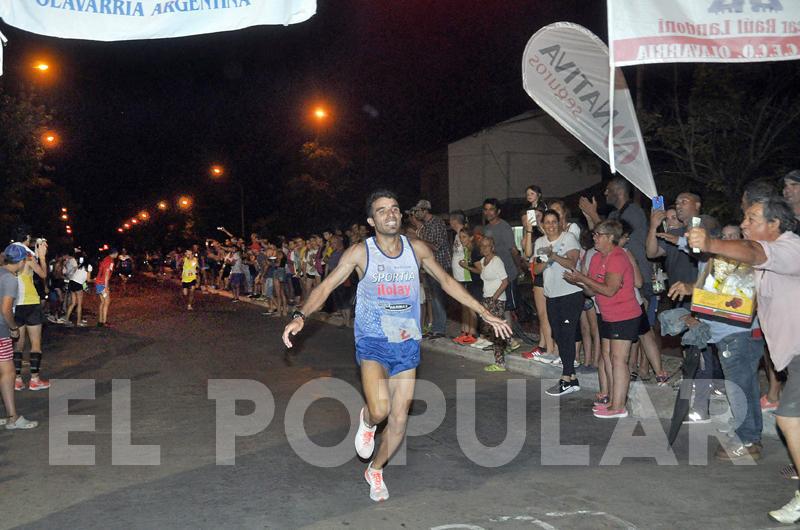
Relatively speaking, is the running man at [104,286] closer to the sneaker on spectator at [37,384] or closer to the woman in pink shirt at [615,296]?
the sneaker on spectator at [37,384]

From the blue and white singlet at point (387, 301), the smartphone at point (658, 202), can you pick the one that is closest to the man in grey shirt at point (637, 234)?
the smartphone at point (658, 202)

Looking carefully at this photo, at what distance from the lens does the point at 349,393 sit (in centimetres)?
982

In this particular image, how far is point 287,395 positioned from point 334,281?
3.95 m

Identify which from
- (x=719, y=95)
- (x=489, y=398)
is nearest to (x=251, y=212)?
(x=719, y=95)

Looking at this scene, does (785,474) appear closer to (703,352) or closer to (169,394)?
(703,352)

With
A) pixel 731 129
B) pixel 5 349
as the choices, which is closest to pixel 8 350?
pixel 5 349

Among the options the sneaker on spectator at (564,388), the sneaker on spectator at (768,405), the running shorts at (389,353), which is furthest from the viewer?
the sneaker on spectator at (564,388)

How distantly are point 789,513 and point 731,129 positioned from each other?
474 inches

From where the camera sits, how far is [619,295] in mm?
8062

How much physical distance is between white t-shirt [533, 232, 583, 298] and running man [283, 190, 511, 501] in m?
3.43

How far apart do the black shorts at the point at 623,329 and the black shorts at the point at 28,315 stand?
7.18 meters

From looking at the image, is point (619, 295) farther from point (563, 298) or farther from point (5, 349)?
point (5, 349)

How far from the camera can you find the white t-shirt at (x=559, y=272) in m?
9.48

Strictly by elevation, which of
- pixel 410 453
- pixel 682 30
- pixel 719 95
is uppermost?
pixel 719 95
